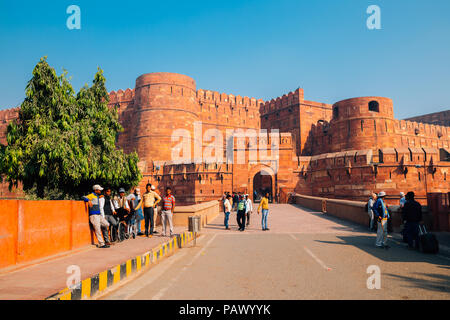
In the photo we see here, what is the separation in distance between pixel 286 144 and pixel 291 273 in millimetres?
21672

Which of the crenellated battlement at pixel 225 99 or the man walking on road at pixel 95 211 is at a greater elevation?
the crenellated battlement at pixel 225 99

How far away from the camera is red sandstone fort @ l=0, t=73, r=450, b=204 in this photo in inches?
901

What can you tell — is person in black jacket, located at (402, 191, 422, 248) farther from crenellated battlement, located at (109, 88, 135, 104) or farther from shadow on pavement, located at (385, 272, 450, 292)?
crenellated battlement, located at (109, 88, 135, 104)

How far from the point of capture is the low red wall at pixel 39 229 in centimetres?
563

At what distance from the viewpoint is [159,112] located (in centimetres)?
3538

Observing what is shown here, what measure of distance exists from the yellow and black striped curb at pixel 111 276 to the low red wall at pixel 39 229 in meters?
1.97

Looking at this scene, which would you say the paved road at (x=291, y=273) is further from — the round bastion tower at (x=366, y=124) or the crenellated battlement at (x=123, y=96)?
the crenellated battlement at (x=123, y=96)

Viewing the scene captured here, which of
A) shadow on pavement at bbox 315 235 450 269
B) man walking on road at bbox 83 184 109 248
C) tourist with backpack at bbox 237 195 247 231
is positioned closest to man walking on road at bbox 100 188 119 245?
man walking on road at bbox 83 184 109 248

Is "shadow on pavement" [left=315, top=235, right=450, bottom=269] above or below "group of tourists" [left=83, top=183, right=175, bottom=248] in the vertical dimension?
below

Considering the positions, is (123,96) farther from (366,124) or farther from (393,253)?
(393,253)

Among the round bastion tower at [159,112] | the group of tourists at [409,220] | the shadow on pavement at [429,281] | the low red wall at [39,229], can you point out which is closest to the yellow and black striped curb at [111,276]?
the low red wall at [39,229]

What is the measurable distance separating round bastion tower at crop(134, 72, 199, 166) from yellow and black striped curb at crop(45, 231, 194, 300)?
2754 cm

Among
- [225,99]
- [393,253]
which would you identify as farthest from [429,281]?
[225,99]
